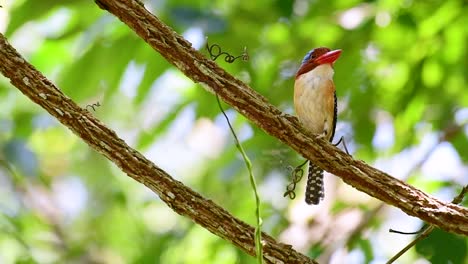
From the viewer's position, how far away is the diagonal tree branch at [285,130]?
1.56 meters

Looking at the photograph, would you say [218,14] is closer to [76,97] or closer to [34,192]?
[76,97]

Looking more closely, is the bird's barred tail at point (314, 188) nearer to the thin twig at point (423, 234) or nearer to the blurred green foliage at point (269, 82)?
the blurred green foliage at point (269, 82)

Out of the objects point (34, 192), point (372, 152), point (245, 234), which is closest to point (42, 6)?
point (245, 234)

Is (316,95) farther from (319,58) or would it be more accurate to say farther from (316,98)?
(319,58)

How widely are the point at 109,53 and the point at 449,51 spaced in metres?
1.01

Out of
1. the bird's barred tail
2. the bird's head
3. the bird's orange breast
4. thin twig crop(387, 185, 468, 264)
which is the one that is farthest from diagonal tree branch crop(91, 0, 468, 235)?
the bird's barred tail

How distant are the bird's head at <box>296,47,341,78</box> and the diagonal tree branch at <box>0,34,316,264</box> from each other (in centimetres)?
78

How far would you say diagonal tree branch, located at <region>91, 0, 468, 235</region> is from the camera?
1556mm

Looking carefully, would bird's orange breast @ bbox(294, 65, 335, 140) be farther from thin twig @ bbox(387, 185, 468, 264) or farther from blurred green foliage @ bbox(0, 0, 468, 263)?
thin twig @ bbox(387, 185, 468, 264)

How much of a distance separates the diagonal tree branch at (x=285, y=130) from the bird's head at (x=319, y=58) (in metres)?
0.69

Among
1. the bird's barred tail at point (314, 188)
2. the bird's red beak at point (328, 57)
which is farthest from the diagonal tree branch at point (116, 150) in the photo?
the bird's barred tail at point (314, 188)

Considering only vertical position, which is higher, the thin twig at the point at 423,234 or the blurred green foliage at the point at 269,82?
the blurred green foliage at the point at 269,82

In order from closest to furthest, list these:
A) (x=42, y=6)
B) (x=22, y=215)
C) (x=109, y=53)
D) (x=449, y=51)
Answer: (x=42, y=6)
(x=109, y=53)
(x=449, y=51)
(x=22, y=215)

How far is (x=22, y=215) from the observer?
3.82 meters
